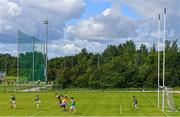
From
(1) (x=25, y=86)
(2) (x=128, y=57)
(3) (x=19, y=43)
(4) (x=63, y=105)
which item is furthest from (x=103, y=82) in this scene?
(4) (x=63, y=105)

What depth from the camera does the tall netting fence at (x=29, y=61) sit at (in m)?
106

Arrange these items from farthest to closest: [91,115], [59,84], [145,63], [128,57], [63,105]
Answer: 1. [128,57]
2. [145,63]
3. [59,84]
4. [63,105]
5. [91,115]

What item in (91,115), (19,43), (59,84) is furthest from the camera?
(59,84)

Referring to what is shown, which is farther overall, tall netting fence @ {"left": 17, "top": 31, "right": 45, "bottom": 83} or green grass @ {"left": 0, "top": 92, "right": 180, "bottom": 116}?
tall netting fence @ {"left": 17, "top": 31, "right": 45, "bottom": 83}

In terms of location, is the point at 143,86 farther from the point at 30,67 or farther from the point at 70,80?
the point at 30,67

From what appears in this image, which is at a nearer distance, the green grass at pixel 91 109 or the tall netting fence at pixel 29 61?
the green grass at pixel 91 109

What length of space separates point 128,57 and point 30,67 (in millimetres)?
80711

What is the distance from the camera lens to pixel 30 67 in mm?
109750

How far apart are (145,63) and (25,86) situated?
5822 cm

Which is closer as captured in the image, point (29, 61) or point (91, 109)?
point (91, 109)

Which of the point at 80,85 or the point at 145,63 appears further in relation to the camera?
the point at 145,63

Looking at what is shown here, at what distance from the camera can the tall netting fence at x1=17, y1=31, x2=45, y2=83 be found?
10606 cm

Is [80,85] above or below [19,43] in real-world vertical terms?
below

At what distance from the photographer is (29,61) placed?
10950 centimetres
